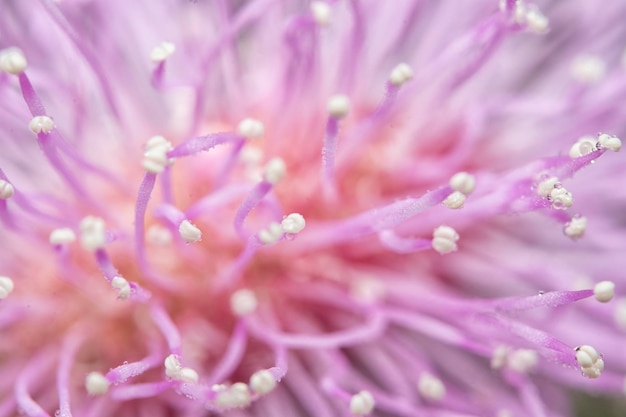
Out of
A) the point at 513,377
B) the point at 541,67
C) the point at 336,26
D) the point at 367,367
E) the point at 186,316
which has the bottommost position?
the point at 513,377

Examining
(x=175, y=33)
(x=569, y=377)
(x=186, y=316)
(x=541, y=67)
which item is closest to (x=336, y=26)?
(x=175, y=33)

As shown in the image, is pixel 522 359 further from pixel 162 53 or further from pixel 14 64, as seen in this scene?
pixel 14 64

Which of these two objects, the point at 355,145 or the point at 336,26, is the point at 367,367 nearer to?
the point at 355,145

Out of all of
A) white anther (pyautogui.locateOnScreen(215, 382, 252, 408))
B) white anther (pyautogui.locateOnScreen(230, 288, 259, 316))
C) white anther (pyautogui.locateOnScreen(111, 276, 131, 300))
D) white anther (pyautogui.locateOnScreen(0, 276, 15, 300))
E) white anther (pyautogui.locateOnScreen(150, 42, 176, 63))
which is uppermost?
white anther (pyautogui.locateOnScreen(150, 42, 176, 63))

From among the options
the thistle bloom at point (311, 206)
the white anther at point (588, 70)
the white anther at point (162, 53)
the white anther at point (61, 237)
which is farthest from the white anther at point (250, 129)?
the white anther at point (588, 70)

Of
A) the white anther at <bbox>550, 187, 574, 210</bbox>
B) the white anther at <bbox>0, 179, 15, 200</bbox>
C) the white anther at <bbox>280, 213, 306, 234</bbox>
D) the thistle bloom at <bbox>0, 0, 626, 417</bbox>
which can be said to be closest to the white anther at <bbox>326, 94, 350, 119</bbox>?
the thistle bloom at <bbox>0, 0, 626, 417</bbox>

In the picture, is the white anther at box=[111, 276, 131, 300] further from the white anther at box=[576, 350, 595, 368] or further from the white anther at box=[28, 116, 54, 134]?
the white anther at box=[576, 350, 595, 368]
